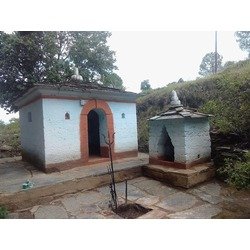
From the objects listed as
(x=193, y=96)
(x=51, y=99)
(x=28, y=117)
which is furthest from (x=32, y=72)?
(x=193, y=96)

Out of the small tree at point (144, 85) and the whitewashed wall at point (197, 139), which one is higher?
the small tree at point (144, 85)

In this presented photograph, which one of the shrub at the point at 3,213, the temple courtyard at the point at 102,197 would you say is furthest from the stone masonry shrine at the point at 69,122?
the shrub at the point at 3,213

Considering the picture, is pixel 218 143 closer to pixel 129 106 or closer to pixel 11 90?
pixel 129 106

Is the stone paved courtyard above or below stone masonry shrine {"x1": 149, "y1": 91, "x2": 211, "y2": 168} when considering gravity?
below

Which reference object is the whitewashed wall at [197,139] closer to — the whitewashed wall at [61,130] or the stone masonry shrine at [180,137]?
the stone masonry shrine at [180,137]

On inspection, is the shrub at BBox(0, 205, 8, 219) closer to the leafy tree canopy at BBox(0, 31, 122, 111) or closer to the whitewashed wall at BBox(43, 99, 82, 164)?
the whitewashed wall at BBox(43, 99, 82, 164)

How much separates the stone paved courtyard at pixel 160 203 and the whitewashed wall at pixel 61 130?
207 centimetres

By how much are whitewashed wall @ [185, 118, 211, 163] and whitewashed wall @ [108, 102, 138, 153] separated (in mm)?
3485

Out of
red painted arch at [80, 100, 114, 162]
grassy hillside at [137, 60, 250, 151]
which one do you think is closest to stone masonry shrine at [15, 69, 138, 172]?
red painted arch at [80, 100, 114, 162]

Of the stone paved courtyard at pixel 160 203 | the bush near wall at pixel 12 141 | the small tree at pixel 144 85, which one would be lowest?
the stone paved courtyard at pixel 160 203

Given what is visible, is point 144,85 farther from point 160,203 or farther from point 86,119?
point 160,203

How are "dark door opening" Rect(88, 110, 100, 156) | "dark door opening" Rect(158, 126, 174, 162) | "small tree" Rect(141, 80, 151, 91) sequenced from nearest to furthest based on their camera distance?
1. "dark door opening" Rect(158, 126, 174, 162)
2. "dark door opening" Rect(88, 110, 100, 156)
3. "small tree" Rect(141, 80, 151, 91)

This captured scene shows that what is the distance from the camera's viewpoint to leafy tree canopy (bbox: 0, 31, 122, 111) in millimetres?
13727

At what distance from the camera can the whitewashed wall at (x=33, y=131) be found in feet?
28.0
